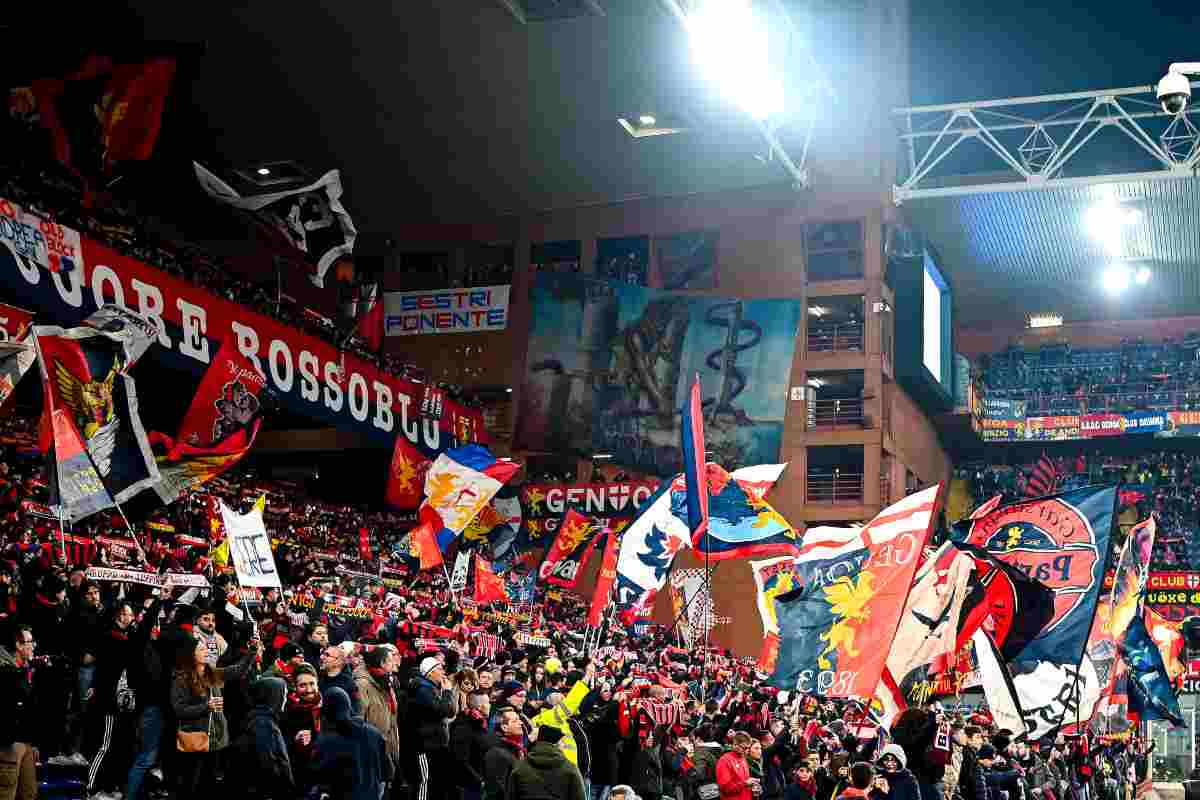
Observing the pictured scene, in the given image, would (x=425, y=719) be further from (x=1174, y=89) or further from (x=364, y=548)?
(x=364, y=548)

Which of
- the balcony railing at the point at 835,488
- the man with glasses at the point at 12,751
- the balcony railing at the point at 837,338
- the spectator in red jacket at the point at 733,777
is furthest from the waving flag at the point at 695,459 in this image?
the balcony railing at the point at 837,338

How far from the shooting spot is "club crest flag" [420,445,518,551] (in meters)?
27.1

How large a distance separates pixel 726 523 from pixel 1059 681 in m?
6.02

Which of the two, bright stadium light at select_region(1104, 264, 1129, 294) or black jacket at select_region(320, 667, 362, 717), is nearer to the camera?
black jacket at select_region(320, 667, 362, 717)

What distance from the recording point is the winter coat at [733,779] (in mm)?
13219

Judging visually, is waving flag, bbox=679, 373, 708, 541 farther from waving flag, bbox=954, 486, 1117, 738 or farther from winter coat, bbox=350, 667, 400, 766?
winter coat, bbox=350, 667, 400, 766

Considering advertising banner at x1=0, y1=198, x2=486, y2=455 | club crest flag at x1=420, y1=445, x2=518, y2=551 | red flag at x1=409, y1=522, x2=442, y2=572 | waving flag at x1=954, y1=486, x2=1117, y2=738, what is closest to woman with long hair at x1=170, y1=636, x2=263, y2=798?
waving flag at x1=954, y1=486, x2=1117, y2=738

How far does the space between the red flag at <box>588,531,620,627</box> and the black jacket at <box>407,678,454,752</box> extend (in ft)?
44.3

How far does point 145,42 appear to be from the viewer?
97.3ft

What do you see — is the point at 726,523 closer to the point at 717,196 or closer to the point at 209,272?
the point at 209,272

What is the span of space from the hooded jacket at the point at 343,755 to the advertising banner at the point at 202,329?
55.4 feet

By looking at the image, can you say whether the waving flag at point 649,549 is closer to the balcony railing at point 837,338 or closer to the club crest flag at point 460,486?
the club crest flag at point 460,486

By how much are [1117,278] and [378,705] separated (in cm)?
4314

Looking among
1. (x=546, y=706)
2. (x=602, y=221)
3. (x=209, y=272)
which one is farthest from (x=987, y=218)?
(x=546, y=706)
